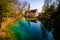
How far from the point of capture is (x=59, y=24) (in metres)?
33.1

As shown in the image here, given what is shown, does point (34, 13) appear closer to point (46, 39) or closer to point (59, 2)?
point (59, 2)

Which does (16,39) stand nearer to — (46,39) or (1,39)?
(1,39)

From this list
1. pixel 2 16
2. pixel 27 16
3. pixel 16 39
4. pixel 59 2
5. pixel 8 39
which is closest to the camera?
pixel 8 39

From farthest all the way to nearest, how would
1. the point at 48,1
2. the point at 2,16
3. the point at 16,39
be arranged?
1. the point at 48,1
2. the point at 2,16
3. the point at 16,39

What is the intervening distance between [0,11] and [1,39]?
8173mm

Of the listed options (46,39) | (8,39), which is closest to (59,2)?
(46,39)

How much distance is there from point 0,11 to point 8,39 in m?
8.52

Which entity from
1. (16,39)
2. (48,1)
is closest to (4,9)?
(16,39)

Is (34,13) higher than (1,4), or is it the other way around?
(1,4)

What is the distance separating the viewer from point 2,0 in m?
23.8

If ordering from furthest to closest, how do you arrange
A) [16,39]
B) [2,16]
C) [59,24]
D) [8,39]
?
[59,24] → [2,16] → [16,39] → [8,39]

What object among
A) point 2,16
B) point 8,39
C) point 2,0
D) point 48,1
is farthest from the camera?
point 48,1

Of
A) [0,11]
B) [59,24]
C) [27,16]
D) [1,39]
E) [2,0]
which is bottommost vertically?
[27,16]

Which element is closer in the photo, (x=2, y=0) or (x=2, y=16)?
(x=2, y=0)
